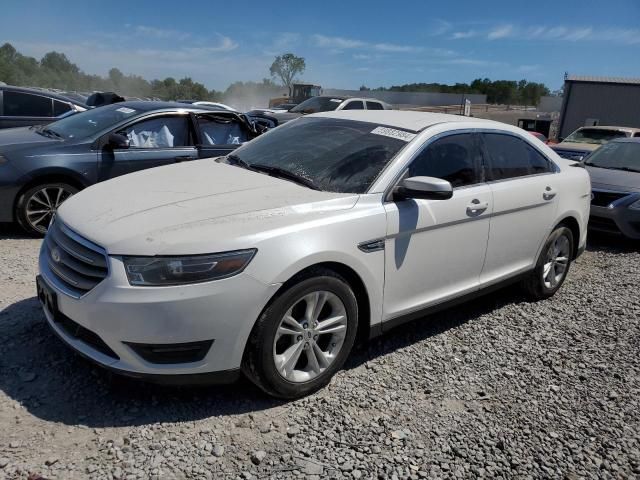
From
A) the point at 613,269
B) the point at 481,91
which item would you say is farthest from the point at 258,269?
the point at 481,91

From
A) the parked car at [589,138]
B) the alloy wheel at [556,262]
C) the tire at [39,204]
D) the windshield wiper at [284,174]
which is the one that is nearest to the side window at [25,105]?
the tire at [39,204]

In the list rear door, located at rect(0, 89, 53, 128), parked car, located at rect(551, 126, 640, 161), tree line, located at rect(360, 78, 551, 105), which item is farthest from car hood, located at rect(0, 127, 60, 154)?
tree line, located at rect(360, 78, 551, 105)

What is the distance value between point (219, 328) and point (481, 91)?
85140 millimetres

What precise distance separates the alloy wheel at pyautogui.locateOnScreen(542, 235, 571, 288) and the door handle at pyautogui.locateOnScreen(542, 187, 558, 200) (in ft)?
1.47

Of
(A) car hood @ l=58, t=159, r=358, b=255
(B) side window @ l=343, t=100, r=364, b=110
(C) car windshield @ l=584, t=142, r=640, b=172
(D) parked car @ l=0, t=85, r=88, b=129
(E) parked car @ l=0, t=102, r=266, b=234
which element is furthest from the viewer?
(B) side window @ l=343, t=100, r=364, b=110

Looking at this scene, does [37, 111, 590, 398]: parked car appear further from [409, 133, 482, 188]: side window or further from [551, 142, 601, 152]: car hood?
[551, 142, 601, 152]: car hood

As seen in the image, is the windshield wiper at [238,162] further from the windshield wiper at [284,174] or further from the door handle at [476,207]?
the door handle at [476,207]

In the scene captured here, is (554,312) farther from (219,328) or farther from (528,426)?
(219,328)

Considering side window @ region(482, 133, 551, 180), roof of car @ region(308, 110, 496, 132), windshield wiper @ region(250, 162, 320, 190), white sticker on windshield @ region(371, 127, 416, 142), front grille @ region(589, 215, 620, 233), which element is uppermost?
roof of car @ region(308, 110, 496, 132)

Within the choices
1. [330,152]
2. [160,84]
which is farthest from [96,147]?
[160,84]

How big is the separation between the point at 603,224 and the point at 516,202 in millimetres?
3661

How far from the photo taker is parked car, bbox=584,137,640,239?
691cm

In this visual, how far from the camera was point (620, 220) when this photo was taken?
22.7 feet

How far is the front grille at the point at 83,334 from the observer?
8.87 feet
